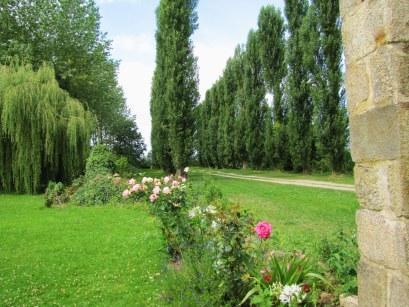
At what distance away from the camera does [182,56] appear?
20.0 m

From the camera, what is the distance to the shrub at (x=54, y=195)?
11442 mm

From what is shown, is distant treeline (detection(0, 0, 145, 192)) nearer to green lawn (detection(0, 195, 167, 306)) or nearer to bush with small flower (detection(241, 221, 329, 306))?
green lawn (detection(0, 195, 167, 306))

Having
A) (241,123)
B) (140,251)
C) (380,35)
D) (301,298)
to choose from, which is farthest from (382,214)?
(241,123)

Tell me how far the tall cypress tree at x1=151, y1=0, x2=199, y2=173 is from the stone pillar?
17.5 m

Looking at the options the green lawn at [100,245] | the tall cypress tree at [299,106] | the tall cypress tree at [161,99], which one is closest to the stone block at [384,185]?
the green lawn at [100,245]

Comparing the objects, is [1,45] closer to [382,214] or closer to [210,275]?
[210,275]

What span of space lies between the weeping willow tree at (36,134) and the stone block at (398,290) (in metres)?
13.9

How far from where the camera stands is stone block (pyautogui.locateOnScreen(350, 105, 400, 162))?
1.68 m

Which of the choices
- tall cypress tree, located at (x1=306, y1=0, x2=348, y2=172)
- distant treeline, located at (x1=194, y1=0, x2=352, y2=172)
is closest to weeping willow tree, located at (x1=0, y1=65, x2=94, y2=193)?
distant treeline, located at (x1=194, y1=0, x2=352, y2=172)

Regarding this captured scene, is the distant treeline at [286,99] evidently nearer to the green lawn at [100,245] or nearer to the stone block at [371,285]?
the green lawn at [100,245]

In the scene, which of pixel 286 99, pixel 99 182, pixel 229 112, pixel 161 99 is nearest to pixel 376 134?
pixel 99 182

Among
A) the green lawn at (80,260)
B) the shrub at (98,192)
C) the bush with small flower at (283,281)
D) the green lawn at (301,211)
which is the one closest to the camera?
the bush with small flower at (283,281)

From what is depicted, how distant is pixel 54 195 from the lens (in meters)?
11.8

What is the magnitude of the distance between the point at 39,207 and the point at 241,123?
750 inches
